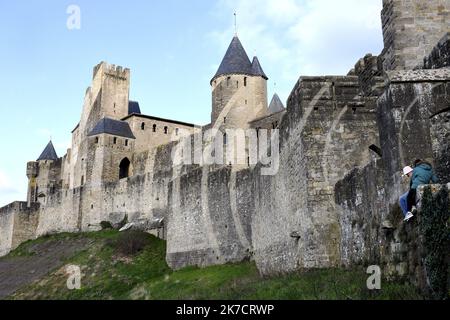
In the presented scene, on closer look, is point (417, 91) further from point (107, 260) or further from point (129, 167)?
point (129, 167)

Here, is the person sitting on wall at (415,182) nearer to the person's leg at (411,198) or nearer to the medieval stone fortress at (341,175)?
the person's leg at (411,198)

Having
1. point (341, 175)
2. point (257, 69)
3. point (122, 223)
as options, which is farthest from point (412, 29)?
point (122, 223)

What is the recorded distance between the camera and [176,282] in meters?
21.9

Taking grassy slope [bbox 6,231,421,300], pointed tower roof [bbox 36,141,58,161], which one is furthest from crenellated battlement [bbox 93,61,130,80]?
grassy slope [bbox 6,231,421,300]

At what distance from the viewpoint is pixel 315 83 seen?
41.5 feet

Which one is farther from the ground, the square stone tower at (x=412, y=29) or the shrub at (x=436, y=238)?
the square stone tower at (x=412, y=29)

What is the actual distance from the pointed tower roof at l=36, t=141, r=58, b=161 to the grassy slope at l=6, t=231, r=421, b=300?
997 inches

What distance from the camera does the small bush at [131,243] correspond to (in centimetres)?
3003

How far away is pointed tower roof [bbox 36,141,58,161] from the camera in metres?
60.0

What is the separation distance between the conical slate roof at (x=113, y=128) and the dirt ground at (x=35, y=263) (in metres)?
10.1

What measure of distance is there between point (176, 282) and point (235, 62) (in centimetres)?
2097

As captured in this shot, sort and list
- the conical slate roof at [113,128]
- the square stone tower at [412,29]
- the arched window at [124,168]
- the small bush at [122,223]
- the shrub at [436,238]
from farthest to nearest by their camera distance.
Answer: the arched window at [124,168] → the conical slate roof at [113,128] → the small bush at [122,223] → the square stone tower at [412,29] → the shrub at [436,238]

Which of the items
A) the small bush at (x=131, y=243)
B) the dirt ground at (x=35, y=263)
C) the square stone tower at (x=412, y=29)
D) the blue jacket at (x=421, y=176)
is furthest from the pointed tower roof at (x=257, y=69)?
the blue jacket at (x=421, y=176)

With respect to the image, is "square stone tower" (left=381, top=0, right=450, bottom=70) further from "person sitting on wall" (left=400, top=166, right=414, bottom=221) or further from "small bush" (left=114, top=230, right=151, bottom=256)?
"small bush" (left=114, top=230, right=151, bottom=256)
